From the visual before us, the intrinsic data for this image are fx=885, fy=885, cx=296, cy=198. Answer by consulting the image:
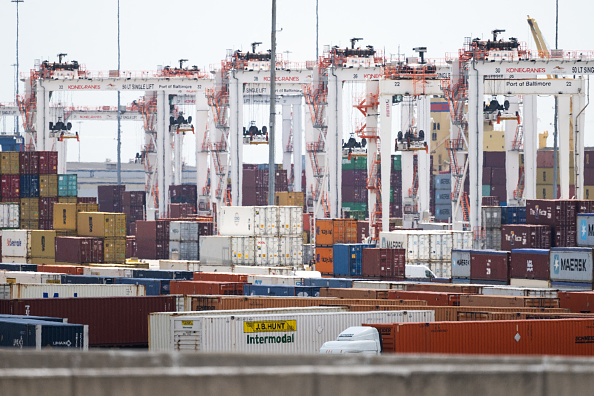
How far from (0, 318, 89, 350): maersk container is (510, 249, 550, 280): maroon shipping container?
99.4 feet

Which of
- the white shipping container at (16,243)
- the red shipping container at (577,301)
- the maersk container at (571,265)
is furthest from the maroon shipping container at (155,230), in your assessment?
the red shipping container at (577,301)

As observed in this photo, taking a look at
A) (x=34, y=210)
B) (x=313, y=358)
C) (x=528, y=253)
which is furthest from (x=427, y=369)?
(x=34, y=210)

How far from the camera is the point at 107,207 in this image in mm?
118125

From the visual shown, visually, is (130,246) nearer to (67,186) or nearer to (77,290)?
(67,186)

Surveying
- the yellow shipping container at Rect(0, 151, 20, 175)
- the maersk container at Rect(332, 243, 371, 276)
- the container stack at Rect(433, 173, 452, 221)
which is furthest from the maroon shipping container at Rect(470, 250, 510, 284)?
the container stack at Rect(433, 173, 452, 221)

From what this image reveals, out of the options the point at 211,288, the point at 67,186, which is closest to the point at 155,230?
the point at 67,186

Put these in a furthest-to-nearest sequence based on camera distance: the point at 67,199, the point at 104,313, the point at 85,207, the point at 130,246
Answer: the point at 130,246
the point at 67,199
the point at 85,207
the point at 104,313

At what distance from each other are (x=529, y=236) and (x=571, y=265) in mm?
9976

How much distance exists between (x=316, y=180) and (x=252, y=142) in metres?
9.92

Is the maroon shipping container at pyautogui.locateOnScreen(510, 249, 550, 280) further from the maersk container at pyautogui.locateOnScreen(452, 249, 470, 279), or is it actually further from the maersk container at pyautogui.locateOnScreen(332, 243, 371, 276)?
the maersk container at pyautogui.locateOnScreen(332, 243, 371, 276)

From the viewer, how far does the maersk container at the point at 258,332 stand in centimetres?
2614

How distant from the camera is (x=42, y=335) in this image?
25141 millimetres

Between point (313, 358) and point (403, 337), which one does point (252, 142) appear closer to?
point (403, 337)

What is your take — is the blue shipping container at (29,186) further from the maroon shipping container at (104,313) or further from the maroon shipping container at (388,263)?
the maroon shipping container at (104,313)
